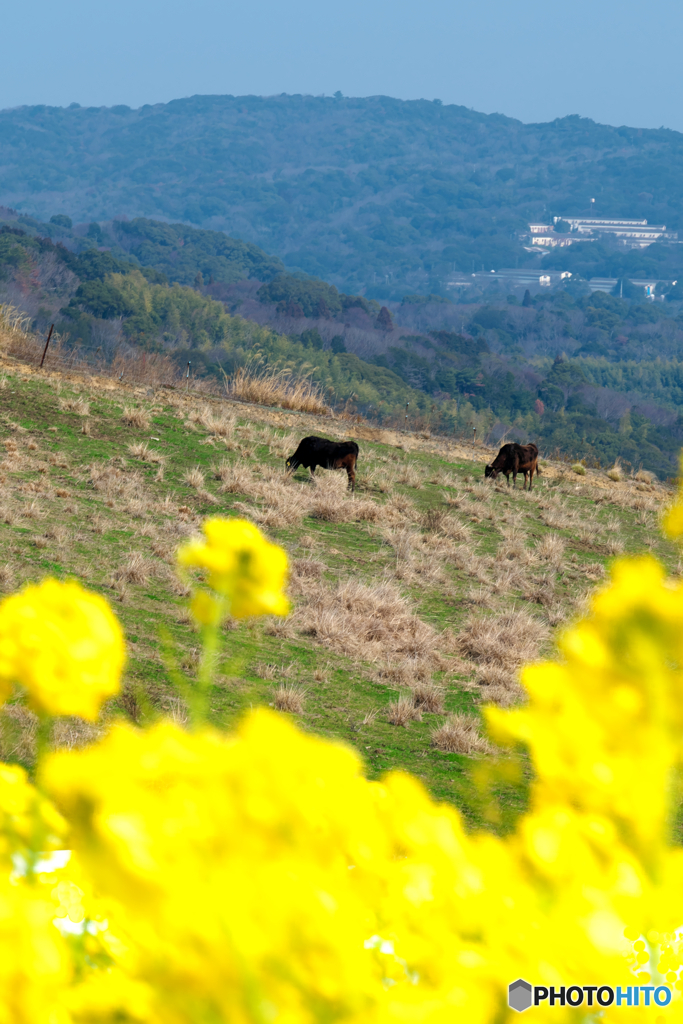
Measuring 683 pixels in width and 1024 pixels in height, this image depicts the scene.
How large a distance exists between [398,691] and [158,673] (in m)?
1.95

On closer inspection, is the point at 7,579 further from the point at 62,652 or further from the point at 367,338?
the point at 367,338

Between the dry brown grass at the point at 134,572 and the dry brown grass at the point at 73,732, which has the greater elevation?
the dry brown grass at the point at 73,732

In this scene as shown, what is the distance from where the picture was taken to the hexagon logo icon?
0.54 metres

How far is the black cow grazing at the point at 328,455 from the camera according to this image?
1527 cm

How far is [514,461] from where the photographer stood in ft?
A: 60.3

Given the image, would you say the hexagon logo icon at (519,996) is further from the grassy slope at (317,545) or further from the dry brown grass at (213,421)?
the dry brown grass at (213,421)

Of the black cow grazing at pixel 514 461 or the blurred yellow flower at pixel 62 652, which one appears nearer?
the blurred yellow flower at pixel 62 652

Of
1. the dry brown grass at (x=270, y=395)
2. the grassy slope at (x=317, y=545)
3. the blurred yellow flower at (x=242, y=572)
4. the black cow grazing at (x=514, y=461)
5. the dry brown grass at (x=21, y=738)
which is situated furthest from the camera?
the dry brown grass at (x=270, y=395)

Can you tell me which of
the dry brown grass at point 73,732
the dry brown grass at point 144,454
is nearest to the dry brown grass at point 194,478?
the dry brown grass at point 144,454

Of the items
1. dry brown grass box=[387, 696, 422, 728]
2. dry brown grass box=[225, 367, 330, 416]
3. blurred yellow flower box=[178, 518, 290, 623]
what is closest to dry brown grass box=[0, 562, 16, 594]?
dry brown grass box=[387, 696, 422, 728]

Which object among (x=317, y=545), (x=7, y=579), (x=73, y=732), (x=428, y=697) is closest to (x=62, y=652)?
(x=73, y=732)

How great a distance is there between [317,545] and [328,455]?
157 inches

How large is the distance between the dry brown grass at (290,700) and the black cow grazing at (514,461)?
40.7 feet

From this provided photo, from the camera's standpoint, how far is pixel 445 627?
9.38m
